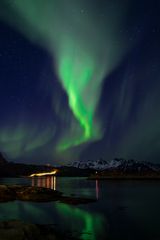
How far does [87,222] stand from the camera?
3362 cm

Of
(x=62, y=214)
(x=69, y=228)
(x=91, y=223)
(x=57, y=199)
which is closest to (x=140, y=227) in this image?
(x=91, y=223)

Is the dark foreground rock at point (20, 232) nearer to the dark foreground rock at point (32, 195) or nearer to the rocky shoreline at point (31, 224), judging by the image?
the rocky shoreline at point (31, 224)

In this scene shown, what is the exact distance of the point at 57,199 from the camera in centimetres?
5725

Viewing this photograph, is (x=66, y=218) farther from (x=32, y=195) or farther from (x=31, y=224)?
(x=32, y=195)

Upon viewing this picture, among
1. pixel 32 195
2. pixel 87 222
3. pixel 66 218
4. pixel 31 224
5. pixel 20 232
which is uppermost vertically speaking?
pixel 32 195

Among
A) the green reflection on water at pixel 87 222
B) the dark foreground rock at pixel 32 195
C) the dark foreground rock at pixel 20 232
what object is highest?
the dark foreground rock at pixel 32 195

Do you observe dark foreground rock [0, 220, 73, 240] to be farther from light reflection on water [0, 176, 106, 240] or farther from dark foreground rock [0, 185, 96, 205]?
dark foreground rock [0, 185, 96, 205]

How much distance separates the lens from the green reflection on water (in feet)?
88.4

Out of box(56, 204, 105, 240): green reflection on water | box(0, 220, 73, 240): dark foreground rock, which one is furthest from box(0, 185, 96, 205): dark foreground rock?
box(0, 220, 73, 240): dark foreground rock

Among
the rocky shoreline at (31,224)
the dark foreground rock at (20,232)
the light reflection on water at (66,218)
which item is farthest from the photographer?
the light reflection on water at (66,218)

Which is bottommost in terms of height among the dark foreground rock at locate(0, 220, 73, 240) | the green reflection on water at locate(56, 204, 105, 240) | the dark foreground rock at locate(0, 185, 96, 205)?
the green reflection on water at locate(56, 204, 105, 240)

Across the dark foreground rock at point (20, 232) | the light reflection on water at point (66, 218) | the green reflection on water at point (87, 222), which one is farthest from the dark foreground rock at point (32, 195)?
the dark foreground rock at point (20, 232)

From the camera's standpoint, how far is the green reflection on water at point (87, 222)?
26.9 metres

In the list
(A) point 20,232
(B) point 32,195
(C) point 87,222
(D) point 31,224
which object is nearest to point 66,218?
(C) point 87,222
